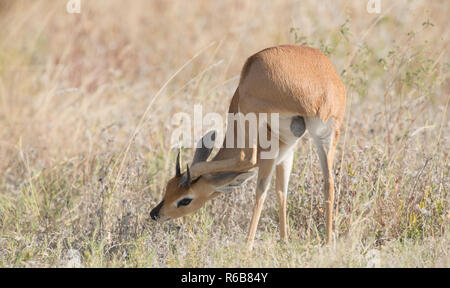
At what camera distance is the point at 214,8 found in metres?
12.1

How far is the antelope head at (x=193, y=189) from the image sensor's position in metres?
5.41

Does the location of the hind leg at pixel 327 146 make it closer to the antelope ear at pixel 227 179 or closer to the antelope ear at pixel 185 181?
the antelope ear at pixel 227 179

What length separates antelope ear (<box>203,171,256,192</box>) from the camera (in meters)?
5.39

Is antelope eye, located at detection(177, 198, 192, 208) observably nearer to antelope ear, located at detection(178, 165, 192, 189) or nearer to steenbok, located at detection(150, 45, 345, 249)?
steenbok, located at detection(150, 45, 345, 249)

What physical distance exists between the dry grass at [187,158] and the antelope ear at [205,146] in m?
0.57

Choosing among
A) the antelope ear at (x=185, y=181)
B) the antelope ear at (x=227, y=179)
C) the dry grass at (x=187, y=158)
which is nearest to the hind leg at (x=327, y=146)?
the dry grass at (x=187, y=158)

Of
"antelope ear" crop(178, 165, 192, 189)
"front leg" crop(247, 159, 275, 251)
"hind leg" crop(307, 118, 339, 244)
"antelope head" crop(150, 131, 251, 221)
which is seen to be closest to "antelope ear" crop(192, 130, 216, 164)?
"antelope head" crop(150, 131, 251, 221)

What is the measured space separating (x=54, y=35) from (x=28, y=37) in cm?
54

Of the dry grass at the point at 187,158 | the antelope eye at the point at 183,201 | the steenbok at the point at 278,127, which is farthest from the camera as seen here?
the antelope eye at the point at 183,201

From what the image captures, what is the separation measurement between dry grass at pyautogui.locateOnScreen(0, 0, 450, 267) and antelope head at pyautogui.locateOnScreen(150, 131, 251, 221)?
198 mm

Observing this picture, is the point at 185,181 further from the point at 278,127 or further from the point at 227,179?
the point at 278,127

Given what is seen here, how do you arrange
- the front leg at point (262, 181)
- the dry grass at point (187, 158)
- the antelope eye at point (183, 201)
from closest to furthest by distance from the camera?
the dry grass at point (187, 158) → the front leg at point (262, 181) → the antelope eye at point (183, 201)

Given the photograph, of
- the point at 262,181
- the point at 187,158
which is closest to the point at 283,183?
the point at 262,181
